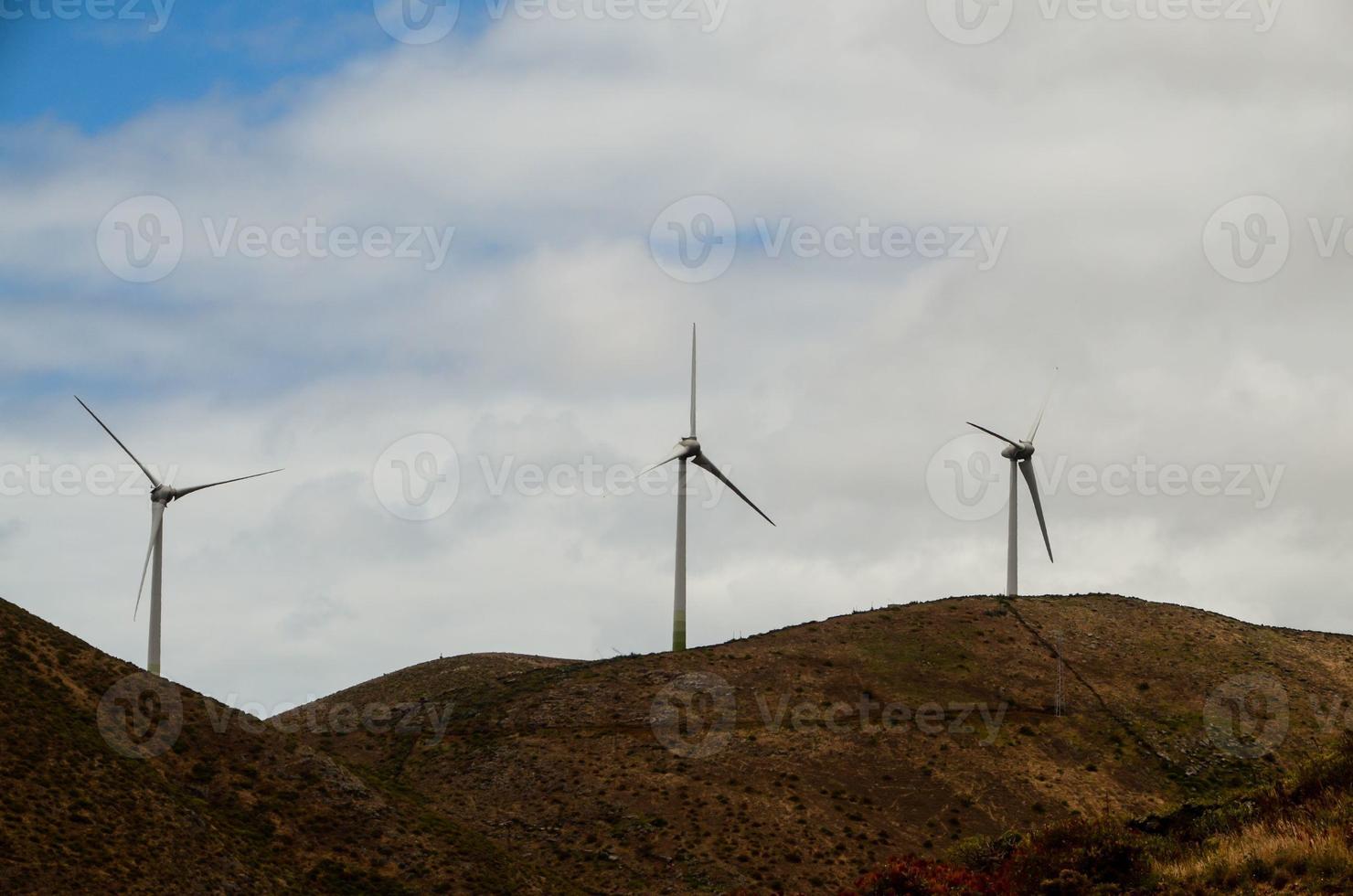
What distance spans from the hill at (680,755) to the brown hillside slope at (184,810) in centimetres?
17

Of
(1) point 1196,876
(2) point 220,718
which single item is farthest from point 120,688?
(1) point 1196,876

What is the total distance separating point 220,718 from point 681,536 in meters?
45.5

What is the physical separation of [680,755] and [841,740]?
11.5m

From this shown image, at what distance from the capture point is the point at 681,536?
119m

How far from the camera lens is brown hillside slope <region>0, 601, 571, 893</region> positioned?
6253cm

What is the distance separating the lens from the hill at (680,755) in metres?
69.7

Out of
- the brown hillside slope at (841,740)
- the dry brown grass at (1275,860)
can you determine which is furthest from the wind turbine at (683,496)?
the dry brown grass at (1275,860)

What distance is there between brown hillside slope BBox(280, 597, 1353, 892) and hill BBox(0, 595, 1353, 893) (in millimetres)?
225

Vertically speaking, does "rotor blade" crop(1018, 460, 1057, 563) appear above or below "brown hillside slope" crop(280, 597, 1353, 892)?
above

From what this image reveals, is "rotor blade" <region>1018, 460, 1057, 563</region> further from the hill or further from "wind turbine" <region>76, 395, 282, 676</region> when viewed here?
"wind turbine" <region>76, 395, 282, 676</region>

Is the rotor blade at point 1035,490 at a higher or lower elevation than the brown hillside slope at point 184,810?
higher

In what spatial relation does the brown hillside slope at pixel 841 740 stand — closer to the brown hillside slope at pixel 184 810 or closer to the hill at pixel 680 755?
the hill at pixel 680 755

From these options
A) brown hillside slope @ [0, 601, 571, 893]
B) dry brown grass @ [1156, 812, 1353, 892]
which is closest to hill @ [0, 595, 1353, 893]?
brown hillside slope @ [0, 601, 571, 893]

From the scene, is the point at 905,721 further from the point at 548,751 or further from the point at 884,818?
the point at 548,751
